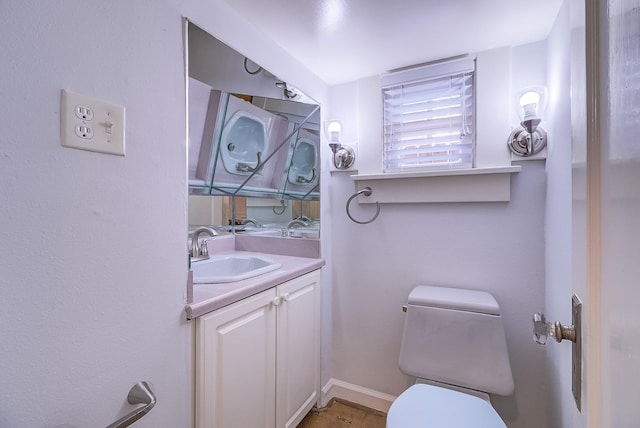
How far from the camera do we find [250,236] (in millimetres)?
1679

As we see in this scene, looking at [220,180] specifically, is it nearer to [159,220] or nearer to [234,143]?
[234,143]

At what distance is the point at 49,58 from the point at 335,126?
1.30 m

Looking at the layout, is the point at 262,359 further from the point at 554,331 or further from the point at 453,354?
the point at 554,331

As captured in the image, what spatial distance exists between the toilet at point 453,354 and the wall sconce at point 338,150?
85cm

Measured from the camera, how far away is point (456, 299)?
1346 millimetres

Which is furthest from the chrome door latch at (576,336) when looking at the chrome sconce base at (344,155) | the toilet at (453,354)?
the chrome sconce base at (344,155)

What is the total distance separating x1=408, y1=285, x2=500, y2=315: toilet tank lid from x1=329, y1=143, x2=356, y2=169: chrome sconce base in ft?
2.73

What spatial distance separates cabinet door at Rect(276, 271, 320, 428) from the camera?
128cm

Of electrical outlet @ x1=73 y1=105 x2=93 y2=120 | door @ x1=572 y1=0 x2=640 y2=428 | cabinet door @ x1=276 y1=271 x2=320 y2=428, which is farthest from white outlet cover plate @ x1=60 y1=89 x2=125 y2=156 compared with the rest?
door @ x1=572 y1=0 x2=640 y2=428

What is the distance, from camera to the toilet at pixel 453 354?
112 cm

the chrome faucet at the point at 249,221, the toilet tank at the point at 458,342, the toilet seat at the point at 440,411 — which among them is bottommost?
the toilet seat at the point at 440,411

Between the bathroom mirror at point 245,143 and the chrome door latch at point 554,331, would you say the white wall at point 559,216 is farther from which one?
the bathroom mirror at point 245,143

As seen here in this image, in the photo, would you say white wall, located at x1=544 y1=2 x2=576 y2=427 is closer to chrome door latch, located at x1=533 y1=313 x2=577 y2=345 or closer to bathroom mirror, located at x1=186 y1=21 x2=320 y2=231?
chrome door latch, located at x1=533 y1=313 x2=577 y2=345

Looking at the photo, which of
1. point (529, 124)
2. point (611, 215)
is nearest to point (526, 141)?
point (529, 124)
